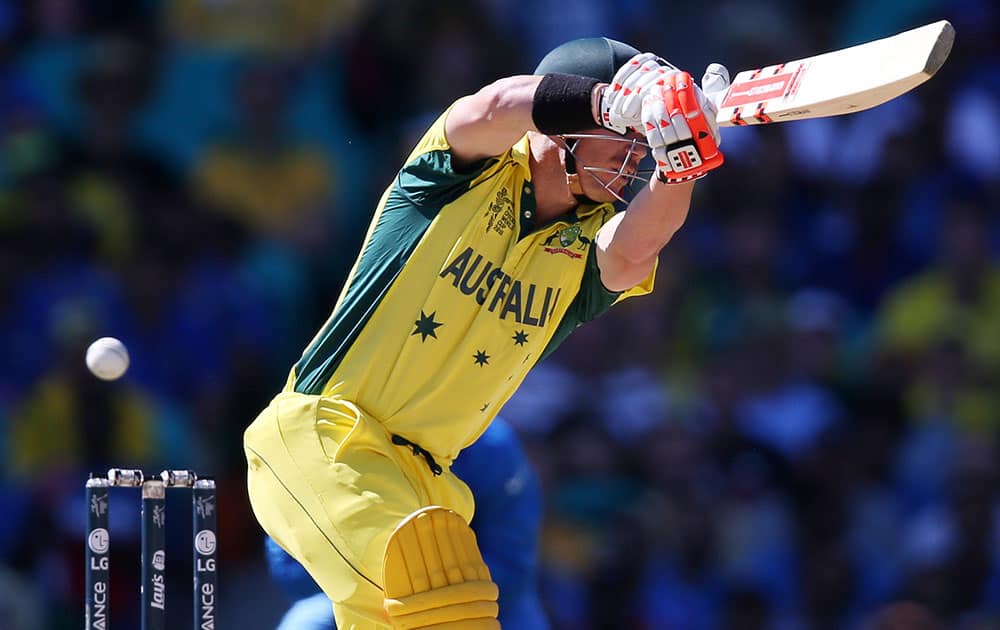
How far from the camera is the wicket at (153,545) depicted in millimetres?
3746

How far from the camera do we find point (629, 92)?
3.46m

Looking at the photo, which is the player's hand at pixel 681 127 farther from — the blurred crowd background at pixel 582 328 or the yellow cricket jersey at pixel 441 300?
the blurred crowd background at pixel 582 328

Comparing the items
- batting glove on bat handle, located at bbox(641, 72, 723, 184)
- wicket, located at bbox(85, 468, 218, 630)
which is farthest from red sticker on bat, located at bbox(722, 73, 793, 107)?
wicket, located at bbox(85, 468, 218, 630)

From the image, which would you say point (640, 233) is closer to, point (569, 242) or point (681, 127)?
point (569, 242)

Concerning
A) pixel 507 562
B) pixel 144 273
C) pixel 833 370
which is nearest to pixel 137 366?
pixel 144 273

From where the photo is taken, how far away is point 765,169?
7.64 meters

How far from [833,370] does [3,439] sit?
141 inches

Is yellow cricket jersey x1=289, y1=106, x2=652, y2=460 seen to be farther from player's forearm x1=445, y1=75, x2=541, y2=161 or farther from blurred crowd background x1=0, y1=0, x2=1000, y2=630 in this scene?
blurred crowd background x1=0, y1=0, x2=1000, y2=630

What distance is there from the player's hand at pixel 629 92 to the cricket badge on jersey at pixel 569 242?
0.48 metres

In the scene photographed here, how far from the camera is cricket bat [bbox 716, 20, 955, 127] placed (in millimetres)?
3281

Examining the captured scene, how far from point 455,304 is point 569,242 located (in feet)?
1.18

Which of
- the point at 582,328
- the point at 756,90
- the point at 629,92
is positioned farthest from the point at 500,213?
the point at 582,328

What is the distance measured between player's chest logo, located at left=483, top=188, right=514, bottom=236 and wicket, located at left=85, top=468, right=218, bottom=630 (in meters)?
0.89

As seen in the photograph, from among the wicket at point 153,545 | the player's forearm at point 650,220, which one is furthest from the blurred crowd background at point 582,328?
the player's forearm at point 650,220
